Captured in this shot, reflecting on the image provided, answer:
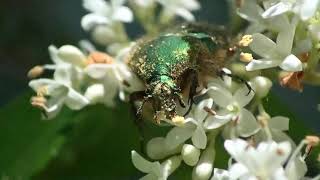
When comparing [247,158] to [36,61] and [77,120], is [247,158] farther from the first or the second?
[36,61]

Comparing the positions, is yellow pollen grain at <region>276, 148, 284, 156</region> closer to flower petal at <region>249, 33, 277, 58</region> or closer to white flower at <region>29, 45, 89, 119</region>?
flower petal at <region>249, 33, 277, 58</region>

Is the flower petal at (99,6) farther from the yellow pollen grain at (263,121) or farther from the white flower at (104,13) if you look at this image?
the yellow pollen grain at (263,121)

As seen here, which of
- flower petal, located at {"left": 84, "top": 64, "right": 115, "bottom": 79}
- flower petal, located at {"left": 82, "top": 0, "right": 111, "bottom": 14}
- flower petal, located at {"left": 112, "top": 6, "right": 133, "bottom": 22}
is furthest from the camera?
flower petal, located at {"left": 82, "top": 0, "right": 111, "bottom": 14}

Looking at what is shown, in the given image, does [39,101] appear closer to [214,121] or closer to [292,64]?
[214,121]

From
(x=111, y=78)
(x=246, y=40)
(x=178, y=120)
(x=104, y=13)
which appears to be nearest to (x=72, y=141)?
(x=111, y=78)

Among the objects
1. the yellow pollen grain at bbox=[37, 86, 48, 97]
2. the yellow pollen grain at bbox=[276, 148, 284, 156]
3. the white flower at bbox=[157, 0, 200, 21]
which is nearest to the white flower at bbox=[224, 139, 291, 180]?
the yellow pollen grain at bbox=[276, 148, 284, 156]

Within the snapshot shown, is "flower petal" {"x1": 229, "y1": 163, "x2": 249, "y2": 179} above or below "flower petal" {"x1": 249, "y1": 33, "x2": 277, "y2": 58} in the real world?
below
